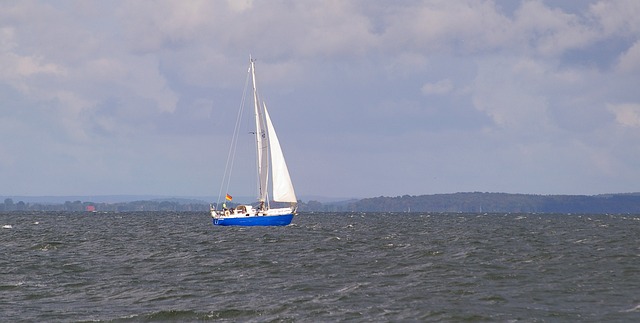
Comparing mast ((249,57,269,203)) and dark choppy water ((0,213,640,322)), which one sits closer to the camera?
dark choppy water ((0,213,640,322))

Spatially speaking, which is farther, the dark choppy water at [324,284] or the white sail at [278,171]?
the white sail at [278,171]

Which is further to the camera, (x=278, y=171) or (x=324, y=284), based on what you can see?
(x=278, y=171)

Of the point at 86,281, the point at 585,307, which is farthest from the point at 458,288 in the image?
the point at 86,281

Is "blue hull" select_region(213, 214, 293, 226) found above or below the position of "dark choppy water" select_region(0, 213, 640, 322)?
above

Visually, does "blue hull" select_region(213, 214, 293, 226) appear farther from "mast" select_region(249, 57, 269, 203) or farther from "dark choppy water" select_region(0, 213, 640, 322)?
"dark choppy water" select_region(0, 213, 640, 322)

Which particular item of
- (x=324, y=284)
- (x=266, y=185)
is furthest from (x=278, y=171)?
(x=324, y=284)

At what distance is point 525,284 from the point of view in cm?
3525

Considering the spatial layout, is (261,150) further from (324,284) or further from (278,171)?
(324,284)

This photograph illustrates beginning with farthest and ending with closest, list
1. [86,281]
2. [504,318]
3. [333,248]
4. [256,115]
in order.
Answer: [256,115], [333,248], [86,281], [504,318]

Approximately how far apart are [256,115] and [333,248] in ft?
115

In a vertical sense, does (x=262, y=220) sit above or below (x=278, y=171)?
below

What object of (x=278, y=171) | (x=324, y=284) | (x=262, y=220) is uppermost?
(x=278, y=171)

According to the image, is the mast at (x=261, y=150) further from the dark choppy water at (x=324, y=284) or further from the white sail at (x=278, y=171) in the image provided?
the dark choppy water at (x=324, y=284)

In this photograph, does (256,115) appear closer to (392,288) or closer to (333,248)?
(333,248)
